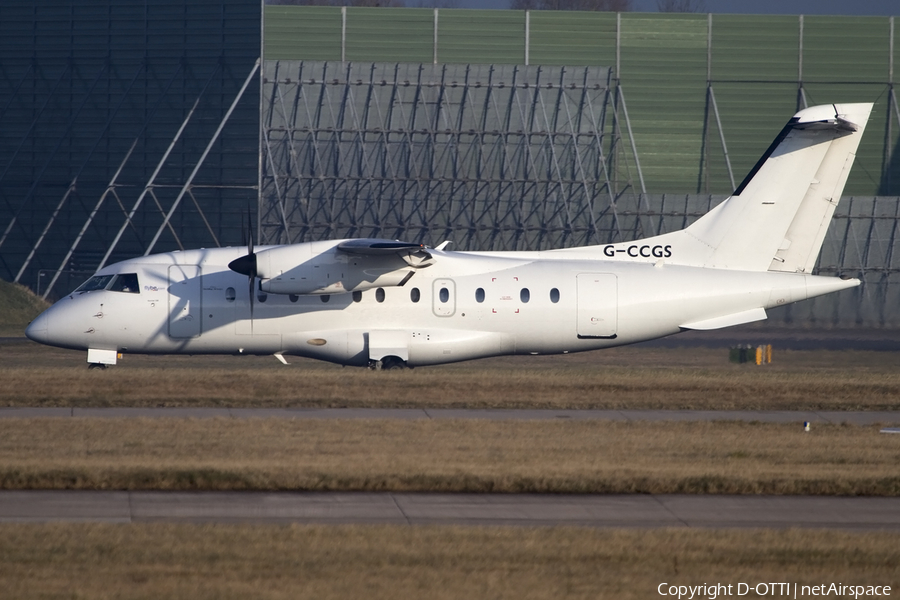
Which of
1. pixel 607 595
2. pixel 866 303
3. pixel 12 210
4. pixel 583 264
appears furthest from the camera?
pixel 12 210

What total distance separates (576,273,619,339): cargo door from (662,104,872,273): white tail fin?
2.05m

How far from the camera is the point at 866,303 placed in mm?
42938

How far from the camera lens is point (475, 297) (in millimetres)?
23938

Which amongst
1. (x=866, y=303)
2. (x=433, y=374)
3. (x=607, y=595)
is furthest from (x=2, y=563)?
(x=866, y=303)

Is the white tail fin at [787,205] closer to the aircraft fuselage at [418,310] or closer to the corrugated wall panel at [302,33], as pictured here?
the aircraft fuselage at [418,310]

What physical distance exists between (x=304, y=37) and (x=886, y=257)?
27.6m

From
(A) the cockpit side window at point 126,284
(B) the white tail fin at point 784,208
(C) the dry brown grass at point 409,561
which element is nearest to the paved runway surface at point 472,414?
(A) the cockpit side window at point 126,284

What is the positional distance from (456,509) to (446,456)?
3.05 m

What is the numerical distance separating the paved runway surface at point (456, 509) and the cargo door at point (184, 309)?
11913 mm

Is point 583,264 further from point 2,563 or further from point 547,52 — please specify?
point 547,52

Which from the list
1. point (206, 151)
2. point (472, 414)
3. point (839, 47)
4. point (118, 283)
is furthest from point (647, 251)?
point (839, 47)

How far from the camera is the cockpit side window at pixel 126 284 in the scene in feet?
78.0

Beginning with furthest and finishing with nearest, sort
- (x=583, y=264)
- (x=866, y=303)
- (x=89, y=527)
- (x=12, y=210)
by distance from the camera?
(x=12, y=210), (x=866, y=303), (x=583, y=264), (x=89, y=527)
